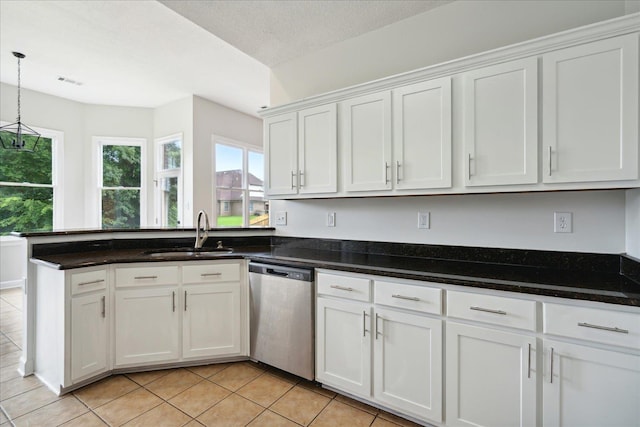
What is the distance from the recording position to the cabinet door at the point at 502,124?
1677 millimetres

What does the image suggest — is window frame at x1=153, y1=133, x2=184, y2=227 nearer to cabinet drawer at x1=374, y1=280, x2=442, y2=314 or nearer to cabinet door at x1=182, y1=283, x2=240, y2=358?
cabinet door at x1=182, y1=283, x2=240, y2=358

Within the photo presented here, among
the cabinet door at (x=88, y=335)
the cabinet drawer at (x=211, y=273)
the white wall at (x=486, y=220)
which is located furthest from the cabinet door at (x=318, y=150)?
the cabinet door at (x=88, y=335)

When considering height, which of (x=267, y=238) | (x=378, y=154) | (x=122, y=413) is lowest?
(x=122, y=413)

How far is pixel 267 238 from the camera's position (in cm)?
314

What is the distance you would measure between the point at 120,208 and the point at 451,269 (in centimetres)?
593

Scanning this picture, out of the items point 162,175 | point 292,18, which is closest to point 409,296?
point 292,18

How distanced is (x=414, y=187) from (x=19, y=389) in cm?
307

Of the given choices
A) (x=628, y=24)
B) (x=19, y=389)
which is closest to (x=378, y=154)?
(x=628, y=24)

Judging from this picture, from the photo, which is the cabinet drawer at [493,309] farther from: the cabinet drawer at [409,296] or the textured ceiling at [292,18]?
the textured ceiling at [292,18]

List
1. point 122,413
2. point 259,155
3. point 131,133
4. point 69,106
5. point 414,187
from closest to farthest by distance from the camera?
point 122,413 < point 414,187 < point 69,106 < point 131,133 < point 259,155

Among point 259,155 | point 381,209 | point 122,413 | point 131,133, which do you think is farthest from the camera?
point 259,155

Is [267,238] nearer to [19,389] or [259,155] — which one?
[19,389]

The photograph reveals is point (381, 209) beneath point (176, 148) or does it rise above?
beneath

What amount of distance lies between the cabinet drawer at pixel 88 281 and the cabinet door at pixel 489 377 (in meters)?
2.31
